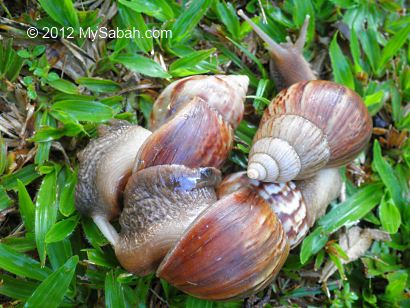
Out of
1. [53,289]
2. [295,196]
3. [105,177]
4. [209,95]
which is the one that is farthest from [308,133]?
[53,289]

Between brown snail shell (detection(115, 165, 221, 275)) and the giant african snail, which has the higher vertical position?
the giant african snail

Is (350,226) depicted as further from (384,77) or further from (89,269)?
(89,269)

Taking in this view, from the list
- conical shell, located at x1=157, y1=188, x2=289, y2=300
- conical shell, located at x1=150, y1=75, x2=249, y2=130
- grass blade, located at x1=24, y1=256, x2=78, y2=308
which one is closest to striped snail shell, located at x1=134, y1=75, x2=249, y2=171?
conical shell, located at x1=150, y1=75, x2=249, y2=130

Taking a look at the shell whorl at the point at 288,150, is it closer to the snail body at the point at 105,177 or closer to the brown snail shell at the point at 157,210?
the brown snail shell at the point at 157,210

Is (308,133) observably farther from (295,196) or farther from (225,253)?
(225,253)

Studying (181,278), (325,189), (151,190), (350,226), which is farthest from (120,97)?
(350,226)

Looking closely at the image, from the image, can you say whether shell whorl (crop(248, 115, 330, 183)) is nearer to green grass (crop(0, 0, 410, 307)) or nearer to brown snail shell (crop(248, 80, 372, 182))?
brown snail shell (crop(248, 80, 372, 182))
